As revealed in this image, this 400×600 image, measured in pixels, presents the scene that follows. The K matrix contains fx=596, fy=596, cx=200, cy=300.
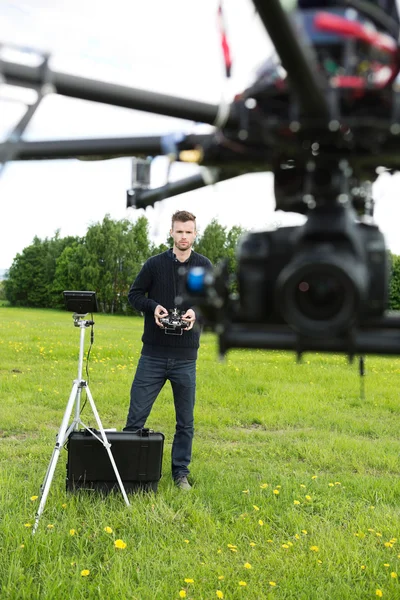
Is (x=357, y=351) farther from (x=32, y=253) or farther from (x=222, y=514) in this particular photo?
(x=32, y=253)

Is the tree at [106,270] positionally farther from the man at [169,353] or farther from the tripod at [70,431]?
the tripod at [70,431]

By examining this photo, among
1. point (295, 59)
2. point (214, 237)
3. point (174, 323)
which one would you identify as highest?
point (214, 237)

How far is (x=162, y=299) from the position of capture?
6.84m

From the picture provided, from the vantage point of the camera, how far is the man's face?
6.43 metres

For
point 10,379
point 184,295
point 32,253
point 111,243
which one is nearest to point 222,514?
point 184,295

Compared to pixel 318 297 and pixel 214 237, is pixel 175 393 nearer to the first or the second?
pixel 214 237

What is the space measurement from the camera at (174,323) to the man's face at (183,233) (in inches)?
29.0

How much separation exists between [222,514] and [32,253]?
A: 85.1 metres

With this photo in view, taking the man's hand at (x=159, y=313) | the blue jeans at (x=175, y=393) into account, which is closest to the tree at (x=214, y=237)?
the man's hand at (x=159, y=313)

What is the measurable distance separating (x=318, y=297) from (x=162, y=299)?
572cm

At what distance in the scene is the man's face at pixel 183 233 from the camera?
643cm

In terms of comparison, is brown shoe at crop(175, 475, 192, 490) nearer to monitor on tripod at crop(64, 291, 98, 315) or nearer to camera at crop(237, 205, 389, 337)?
monitor on tripod at crop(64, 291, 98, 315)

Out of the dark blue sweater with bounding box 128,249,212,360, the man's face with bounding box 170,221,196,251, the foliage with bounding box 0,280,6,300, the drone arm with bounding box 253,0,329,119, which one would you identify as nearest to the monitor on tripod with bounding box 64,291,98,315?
the dark blue sweater with bounding box 128,249,212,360

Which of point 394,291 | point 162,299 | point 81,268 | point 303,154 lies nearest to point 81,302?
point 162,299
